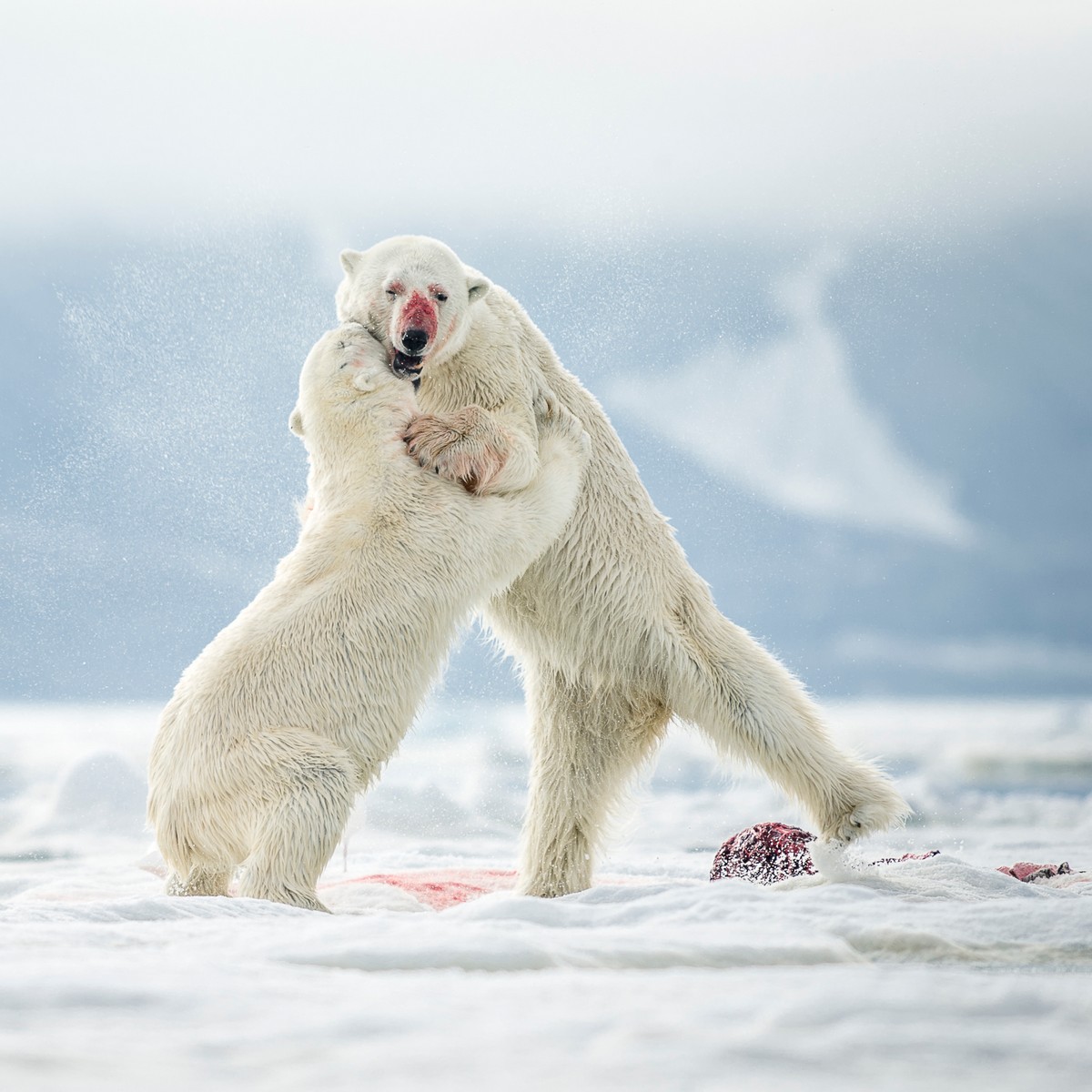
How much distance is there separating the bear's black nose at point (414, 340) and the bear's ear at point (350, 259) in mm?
459

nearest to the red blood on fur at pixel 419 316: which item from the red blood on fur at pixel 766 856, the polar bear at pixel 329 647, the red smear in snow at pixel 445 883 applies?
the polar bear at pixel 329 647

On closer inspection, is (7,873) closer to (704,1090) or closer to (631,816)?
(631,816)

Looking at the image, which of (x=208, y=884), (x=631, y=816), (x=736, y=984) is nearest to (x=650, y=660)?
(x=631, y=816)

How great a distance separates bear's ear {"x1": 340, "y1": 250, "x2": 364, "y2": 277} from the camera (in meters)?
3.77

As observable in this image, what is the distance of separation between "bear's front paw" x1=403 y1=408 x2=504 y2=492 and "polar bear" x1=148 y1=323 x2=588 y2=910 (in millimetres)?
31

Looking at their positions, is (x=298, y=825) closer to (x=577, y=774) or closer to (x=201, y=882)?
(x=201, y=882)

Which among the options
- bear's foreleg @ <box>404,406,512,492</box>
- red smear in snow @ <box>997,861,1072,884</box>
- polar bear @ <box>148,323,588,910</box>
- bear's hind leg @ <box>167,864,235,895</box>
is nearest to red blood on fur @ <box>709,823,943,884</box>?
red smear in snow @ <box>997,861,1072,884</box>

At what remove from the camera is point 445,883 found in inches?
186

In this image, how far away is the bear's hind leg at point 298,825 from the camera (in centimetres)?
285

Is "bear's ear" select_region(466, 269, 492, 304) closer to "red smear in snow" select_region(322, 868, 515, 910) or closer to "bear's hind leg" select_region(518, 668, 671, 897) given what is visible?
"bear's hind leg" select_region(518, 668, 671, 897)

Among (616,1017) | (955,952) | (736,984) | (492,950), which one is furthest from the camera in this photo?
(955,952)

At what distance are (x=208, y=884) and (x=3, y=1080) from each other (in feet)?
5.72

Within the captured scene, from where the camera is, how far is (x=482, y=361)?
3.82 metres

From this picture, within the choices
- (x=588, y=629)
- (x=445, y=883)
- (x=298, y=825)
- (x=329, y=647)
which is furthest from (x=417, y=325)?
(x=445, y=883)
